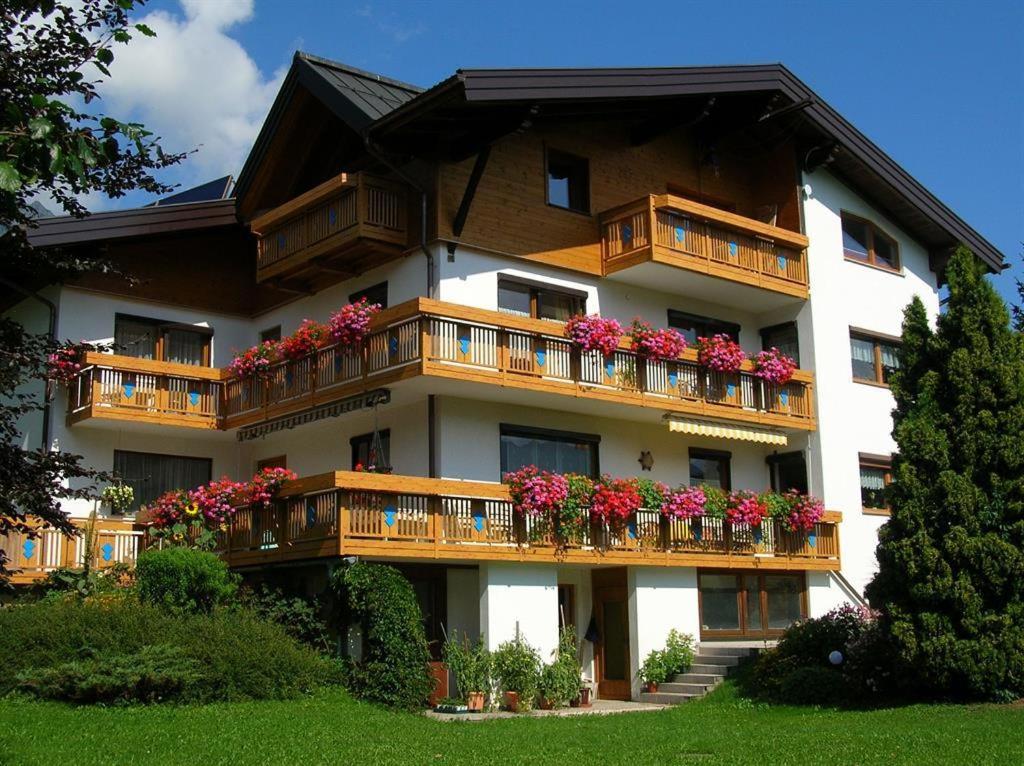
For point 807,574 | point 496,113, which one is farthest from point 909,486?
point 496,113

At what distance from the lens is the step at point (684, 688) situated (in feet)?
74.0

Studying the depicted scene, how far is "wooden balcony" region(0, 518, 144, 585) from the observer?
22594 millimetres

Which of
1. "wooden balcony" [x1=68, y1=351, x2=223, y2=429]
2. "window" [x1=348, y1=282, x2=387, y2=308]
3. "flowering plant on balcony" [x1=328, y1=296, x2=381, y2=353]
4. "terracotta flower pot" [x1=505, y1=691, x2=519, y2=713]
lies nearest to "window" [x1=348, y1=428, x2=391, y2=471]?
"flowering plant on balcony" [x1=328, y1=296, x2=381, y2=353]

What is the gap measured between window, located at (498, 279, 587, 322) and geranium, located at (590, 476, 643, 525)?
3663 millimetres

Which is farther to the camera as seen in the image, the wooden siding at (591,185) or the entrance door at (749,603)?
the entrance door at (749,603)

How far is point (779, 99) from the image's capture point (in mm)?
27391

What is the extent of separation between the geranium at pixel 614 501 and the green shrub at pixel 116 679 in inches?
309

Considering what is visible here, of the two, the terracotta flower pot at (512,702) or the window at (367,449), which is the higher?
the window at (367,449)

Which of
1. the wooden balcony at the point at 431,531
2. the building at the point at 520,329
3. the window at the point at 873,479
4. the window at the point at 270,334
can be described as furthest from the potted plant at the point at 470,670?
the window at the point at 873,479

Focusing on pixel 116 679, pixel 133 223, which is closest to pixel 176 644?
pixel 116 679

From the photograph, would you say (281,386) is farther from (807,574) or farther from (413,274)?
(807,574)

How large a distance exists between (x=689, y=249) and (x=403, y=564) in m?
→ 8.68

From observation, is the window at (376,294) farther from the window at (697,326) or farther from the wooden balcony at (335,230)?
the window at (697,326)

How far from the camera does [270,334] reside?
1118 inches
